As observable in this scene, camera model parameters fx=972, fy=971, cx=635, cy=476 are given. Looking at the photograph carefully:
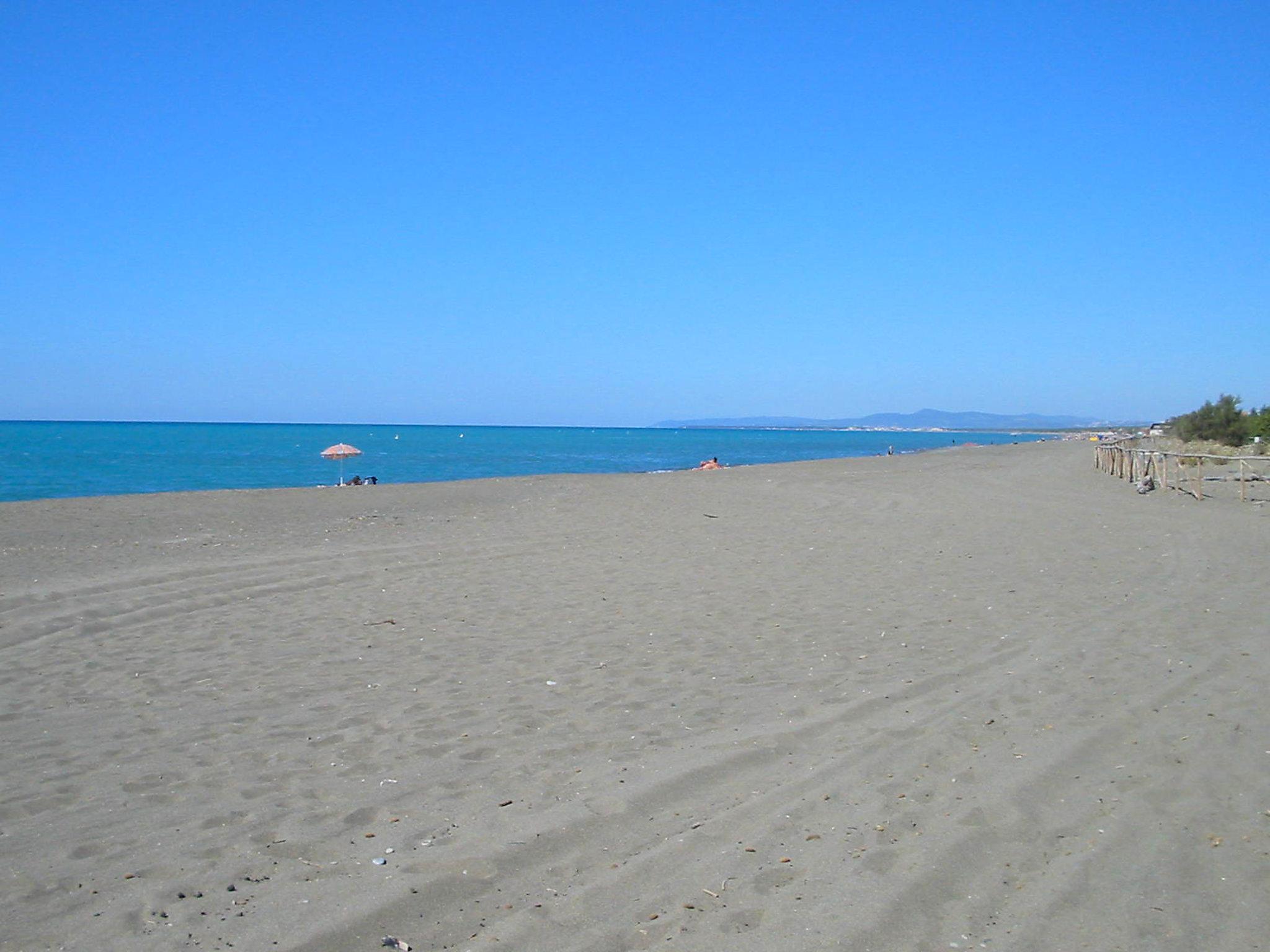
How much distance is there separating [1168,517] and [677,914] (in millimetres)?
15497

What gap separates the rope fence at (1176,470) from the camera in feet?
65.6

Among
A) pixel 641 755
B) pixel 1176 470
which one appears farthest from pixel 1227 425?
pixel 641 755

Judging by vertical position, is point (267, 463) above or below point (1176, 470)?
below

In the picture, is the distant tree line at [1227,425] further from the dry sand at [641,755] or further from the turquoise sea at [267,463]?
the dry sand at [641,755]

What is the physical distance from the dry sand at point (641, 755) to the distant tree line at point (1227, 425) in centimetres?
3413

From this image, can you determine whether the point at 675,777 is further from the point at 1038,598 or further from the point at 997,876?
the point at 1038,598

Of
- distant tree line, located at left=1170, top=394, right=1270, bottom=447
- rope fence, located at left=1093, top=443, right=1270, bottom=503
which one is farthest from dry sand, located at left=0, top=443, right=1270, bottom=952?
distant tree line, located at left=1170, top=394, right=1270, bottom=447

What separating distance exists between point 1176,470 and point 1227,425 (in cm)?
2543

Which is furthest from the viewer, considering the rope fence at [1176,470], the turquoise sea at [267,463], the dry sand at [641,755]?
the turquoise sea at [267,463]

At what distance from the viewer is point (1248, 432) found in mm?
40125

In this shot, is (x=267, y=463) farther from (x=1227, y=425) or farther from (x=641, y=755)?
(x=641, y=755)

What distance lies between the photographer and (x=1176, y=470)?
21.1 m

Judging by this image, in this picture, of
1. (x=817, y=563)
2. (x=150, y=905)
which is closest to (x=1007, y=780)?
(x=150, y=905)

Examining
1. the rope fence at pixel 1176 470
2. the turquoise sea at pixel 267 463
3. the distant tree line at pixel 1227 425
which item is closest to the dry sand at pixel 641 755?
the rope fence at pixel 1176 470
